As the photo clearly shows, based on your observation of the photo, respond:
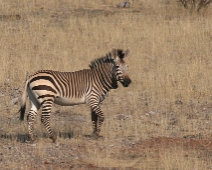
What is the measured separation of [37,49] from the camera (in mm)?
19625

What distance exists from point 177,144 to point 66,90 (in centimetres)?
225

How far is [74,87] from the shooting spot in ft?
39.4

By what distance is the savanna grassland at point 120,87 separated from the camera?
1081 cm

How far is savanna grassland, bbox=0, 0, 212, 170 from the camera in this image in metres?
10.8

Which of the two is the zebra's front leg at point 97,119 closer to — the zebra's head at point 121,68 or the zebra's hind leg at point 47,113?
the zebra's head at point 121,68

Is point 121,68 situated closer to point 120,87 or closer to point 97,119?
point 97,119

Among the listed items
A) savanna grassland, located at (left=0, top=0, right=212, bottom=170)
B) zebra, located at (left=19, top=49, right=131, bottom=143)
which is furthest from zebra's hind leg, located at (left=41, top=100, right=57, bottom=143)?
savanna grassland, located at (left=0, top=0, right=212, bottom=170)

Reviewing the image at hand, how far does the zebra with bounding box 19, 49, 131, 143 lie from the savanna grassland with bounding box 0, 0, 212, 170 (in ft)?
1.56

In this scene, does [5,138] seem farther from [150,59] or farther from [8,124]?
[150,59]

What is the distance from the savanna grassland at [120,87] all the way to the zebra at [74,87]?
47 centimetres

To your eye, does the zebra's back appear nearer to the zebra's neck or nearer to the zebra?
the zebra

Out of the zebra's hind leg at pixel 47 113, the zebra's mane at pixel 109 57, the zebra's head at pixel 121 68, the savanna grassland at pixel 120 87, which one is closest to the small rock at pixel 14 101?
the savanna grassland at pixel 120 87

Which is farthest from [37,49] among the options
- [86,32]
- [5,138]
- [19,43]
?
[5,138]

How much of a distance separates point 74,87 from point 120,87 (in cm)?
458
